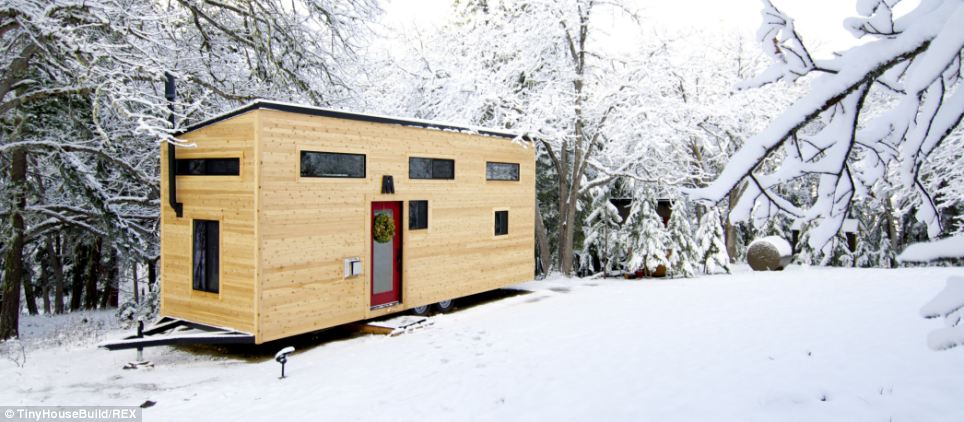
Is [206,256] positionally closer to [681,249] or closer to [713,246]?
[681,249]

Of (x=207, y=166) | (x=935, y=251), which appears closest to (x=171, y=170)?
(x=207, y=166)

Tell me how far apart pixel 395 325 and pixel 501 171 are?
178 inches

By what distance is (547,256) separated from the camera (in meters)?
19.4

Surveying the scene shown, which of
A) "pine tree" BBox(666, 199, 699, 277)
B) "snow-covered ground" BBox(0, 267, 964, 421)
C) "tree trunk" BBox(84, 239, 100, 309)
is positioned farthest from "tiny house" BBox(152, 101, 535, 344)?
"tree trunk" BBox(84, 239, 100, 309)

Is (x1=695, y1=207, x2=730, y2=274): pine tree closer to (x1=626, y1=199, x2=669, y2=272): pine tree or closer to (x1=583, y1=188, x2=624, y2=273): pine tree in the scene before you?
(x1=626, y1=199, x2=669, y2=272): pine tree

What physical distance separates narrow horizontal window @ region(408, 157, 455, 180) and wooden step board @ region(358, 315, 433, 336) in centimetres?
245

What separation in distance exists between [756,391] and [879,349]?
2.39 meters

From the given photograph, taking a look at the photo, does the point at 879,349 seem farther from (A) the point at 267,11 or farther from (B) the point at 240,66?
(B) the point at 240,66

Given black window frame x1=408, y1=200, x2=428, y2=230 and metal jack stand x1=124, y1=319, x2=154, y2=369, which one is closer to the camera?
metal jack stand x1=124, y1=319, x2=154, y2=369

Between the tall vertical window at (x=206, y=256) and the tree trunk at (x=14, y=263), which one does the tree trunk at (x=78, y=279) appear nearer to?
the tree trunk at (x=14, y=263)

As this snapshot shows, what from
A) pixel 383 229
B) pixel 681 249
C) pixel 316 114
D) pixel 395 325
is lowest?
pixel 395 325

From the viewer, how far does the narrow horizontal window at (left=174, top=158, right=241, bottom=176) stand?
360 inches

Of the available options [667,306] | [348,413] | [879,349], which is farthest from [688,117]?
[348,413]

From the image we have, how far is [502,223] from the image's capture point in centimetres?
1362
